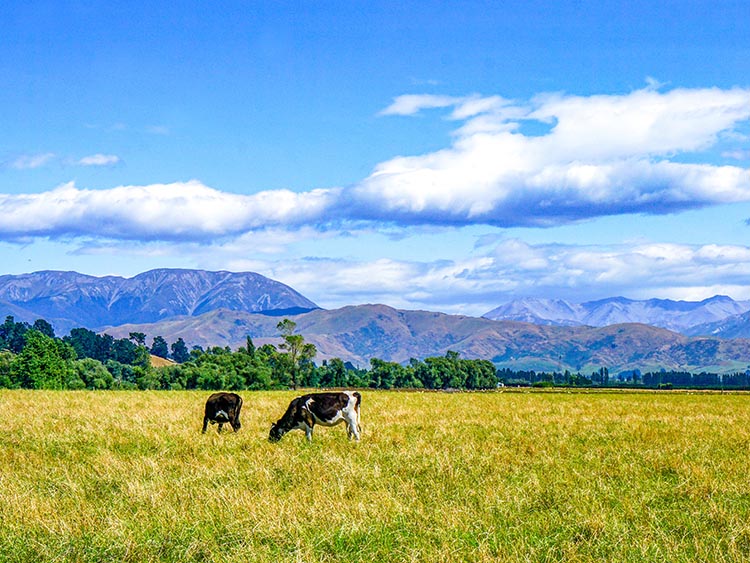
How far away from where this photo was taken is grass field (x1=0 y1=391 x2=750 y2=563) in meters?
10.8

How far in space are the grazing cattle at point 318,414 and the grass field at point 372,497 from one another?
1.73ft

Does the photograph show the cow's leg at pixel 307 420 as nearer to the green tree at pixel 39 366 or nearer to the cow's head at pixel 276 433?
the cow's head at pixel 276 433

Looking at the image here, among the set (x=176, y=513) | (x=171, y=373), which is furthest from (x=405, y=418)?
(x=171, y=373)

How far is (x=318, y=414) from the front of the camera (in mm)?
24625

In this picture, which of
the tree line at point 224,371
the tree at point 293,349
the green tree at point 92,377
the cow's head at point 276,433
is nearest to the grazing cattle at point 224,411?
the cow's head at point 276,433

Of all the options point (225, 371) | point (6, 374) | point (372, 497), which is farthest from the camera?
point (225, 371)

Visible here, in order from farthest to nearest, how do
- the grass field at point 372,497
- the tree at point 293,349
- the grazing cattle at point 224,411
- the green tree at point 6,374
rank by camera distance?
the tree at point 293,349, the green tree at point 6,374, the grazing cattle at point 224,411, the grass field at point 372,497

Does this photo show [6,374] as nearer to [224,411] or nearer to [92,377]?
[92,377]

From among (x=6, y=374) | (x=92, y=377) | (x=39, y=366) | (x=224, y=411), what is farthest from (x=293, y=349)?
(x=224, y=411)

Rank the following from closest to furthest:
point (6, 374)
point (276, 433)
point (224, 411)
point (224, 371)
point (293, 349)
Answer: point (276, 433) → point (224, 411) → point (6, 374) → point (224, 371) → point (293, 349)

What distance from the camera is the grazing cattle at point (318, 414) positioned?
24.2 meters

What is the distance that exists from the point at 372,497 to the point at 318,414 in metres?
11.1

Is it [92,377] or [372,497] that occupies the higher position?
[372,497]

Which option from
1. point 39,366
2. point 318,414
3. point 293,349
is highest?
point 318,414
